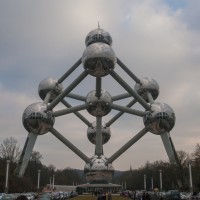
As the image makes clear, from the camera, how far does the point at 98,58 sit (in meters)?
21.8

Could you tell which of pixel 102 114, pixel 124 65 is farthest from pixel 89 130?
pixel 124 65

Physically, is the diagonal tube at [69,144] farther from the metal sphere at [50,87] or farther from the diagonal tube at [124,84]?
the diagonal tube at [124,84]

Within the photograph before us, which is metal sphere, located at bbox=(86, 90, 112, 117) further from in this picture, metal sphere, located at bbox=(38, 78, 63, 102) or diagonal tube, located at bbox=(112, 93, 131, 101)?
metal sphere, located at bbox=(38, 78, 63, 102)

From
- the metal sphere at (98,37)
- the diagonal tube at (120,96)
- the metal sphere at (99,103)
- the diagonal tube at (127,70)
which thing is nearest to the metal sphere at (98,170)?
the metal sphere at (99,103)

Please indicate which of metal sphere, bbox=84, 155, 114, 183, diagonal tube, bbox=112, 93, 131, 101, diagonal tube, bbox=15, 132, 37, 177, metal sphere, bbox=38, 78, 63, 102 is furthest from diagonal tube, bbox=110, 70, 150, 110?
diagonal tube, bbox=15, 132, 37, 177

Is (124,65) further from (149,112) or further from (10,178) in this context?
(10,178)

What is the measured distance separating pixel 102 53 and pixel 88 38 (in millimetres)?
2701

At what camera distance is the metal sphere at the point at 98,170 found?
23062 millimetres

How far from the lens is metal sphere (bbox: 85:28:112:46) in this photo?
78.1 feet

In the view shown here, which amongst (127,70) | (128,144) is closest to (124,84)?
(127,70)

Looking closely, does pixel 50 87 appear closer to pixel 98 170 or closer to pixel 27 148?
pixel 27 148

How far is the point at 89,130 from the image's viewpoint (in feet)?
91.4

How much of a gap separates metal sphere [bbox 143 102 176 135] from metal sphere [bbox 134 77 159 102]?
Answer: 322 cm

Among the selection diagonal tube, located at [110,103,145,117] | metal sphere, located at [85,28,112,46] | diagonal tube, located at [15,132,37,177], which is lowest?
diagonal tube, located at [15,132,37,177]
